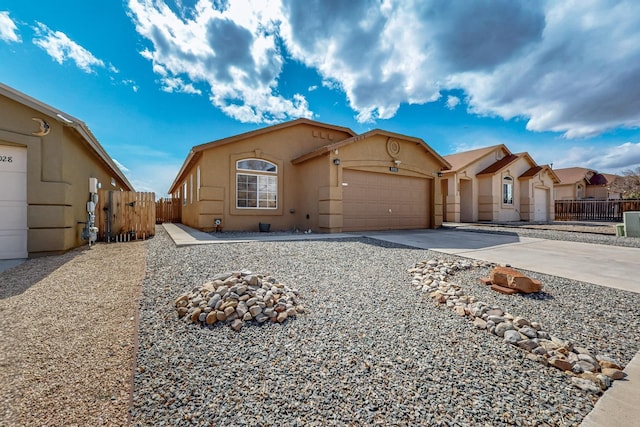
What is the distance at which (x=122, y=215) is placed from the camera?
29.9 feet

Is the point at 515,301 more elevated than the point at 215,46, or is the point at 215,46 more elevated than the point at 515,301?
the point at 215,46

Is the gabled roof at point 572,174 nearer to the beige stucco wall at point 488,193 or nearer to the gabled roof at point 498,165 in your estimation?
the beige stucco wall at point 488,193

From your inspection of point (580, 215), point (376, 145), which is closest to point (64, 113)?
point (376, 145)

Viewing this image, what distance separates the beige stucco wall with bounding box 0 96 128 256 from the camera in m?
6.13


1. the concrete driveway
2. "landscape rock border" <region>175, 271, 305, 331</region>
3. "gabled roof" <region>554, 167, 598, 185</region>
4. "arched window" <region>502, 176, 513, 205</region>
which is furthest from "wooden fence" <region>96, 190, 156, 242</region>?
"gabled roof" <region>554, 167, 598, 185</region>

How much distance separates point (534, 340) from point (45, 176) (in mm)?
9701

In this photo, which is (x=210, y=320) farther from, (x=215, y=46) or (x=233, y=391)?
(x=215, y=46)

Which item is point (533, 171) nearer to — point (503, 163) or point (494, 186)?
point (503, 163)

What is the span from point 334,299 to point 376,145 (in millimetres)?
8650

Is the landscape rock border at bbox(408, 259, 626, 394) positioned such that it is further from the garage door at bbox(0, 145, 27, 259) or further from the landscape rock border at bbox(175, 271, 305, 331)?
the garage door at bbox(0, 145, 27, 259)

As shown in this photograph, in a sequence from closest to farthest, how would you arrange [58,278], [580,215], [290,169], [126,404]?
[126,404], [58,278], [290,169], [580,215]

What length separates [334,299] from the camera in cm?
340

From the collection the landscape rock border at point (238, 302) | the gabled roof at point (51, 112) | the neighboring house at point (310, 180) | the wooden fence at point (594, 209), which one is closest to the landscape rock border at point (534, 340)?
the landscape rock border at point (238, 302)

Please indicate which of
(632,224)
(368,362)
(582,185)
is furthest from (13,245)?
(582,185)
